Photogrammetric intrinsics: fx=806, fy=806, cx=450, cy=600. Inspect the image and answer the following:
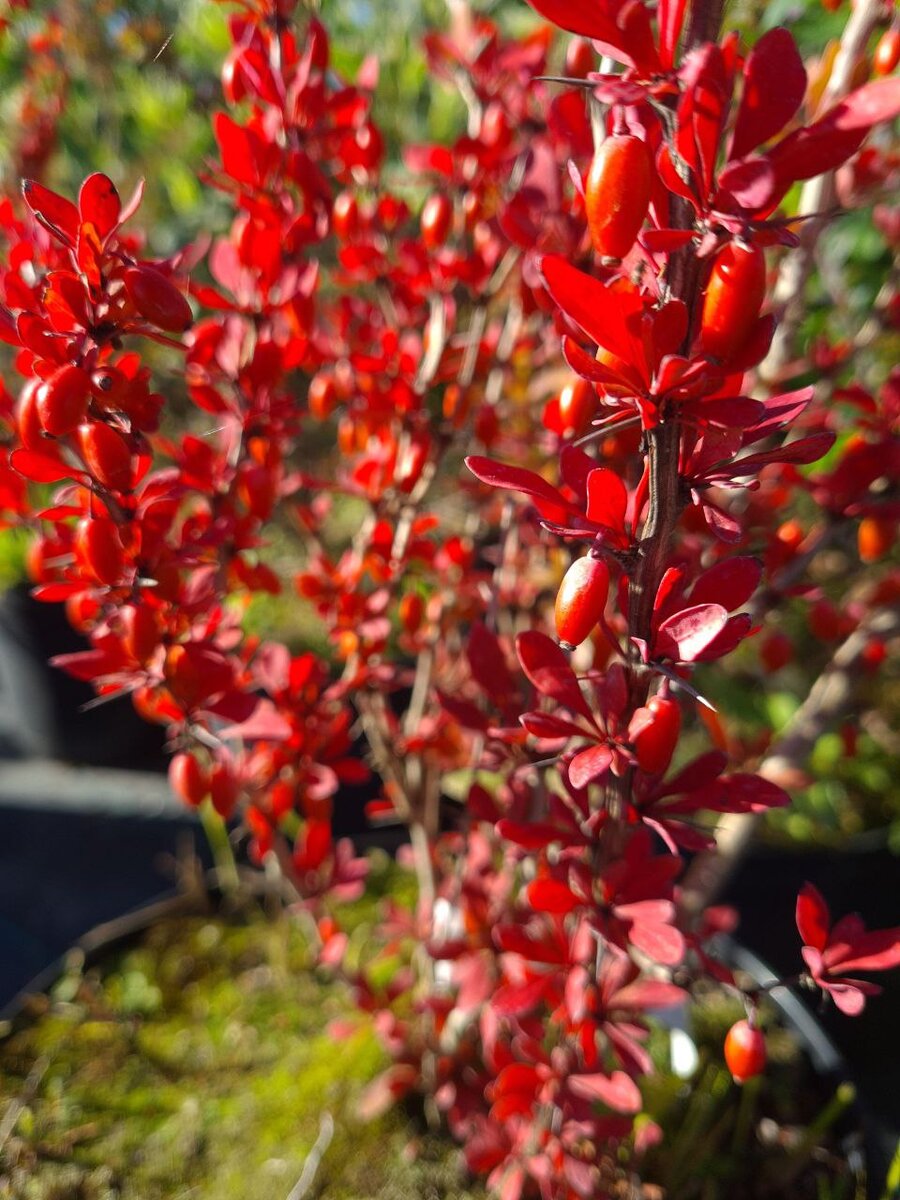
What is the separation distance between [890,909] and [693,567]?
1101mm

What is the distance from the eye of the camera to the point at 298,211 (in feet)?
1.99

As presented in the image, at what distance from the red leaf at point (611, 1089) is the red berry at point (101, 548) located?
1.50 ft

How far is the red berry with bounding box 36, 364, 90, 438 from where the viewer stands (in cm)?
37

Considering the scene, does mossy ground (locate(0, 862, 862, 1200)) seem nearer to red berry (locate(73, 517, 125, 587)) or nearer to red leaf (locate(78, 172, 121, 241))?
red berry (locate(73, 517, 125, 587))

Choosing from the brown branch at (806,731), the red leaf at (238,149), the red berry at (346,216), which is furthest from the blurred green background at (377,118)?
the red leaf at (238,149)

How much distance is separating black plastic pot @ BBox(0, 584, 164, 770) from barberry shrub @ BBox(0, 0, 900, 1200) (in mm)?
819

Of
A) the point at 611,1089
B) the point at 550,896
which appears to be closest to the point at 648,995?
the point at 611,1089

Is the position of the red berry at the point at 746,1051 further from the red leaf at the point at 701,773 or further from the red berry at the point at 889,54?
the red berry at the point at 889,54

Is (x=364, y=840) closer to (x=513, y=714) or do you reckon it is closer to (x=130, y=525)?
(x=513, y=714)

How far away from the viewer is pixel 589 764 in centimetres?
38

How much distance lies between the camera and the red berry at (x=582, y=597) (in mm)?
352

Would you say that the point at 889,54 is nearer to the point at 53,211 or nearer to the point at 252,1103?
the point at 53,211

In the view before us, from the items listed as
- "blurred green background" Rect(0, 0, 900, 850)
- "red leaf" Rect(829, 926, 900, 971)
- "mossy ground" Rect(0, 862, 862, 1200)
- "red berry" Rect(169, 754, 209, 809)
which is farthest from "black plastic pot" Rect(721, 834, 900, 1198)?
"red berry" Rect(169, 754, 209, 809)

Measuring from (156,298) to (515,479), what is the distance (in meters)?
0.19
